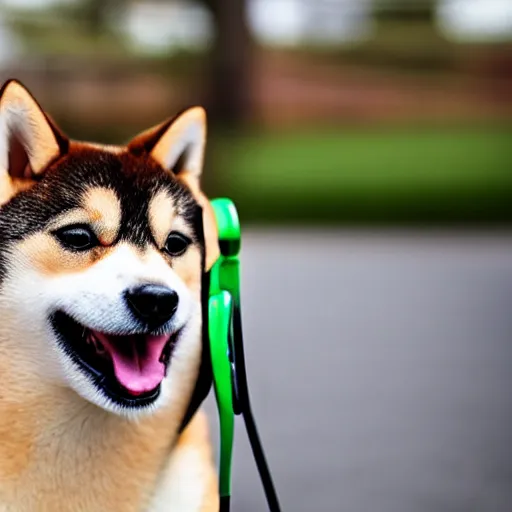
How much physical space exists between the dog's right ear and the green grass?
1120cm

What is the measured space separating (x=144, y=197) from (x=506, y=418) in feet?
11.9

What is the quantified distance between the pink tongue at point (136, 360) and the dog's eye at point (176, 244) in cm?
19

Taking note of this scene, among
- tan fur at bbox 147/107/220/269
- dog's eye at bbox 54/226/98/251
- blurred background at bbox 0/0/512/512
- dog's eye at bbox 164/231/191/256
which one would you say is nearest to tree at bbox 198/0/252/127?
blurred background at bbox 0/0/512/512

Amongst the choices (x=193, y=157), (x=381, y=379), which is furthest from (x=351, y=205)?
(x=193, y=157)

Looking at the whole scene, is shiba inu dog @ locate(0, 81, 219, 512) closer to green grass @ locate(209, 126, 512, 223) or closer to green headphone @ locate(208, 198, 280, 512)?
green headphone @ locate(208, 198, 280, 512)

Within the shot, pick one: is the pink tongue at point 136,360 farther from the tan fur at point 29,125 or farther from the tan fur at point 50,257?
the tan fur at point 29,125

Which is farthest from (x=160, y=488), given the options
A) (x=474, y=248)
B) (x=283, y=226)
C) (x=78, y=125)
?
(x=78, y=125)

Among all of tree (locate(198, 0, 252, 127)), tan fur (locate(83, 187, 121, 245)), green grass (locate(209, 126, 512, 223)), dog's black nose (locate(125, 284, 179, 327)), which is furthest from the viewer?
tree (locate(198, 0, 252, 127))

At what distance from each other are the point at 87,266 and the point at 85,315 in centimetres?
12

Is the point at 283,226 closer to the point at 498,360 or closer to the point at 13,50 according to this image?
the point at 498,360

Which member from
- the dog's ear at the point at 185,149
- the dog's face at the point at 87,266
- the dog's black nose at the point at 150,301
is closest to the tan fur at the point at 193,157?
the dog's ear at the point at 185,149

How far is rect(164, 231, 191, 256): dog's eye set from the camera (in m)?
2.38

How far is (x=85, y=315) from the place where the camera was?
7.19 ft

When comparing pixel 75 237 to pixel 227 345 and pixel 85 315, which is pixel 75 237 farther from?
pixel 227 345
